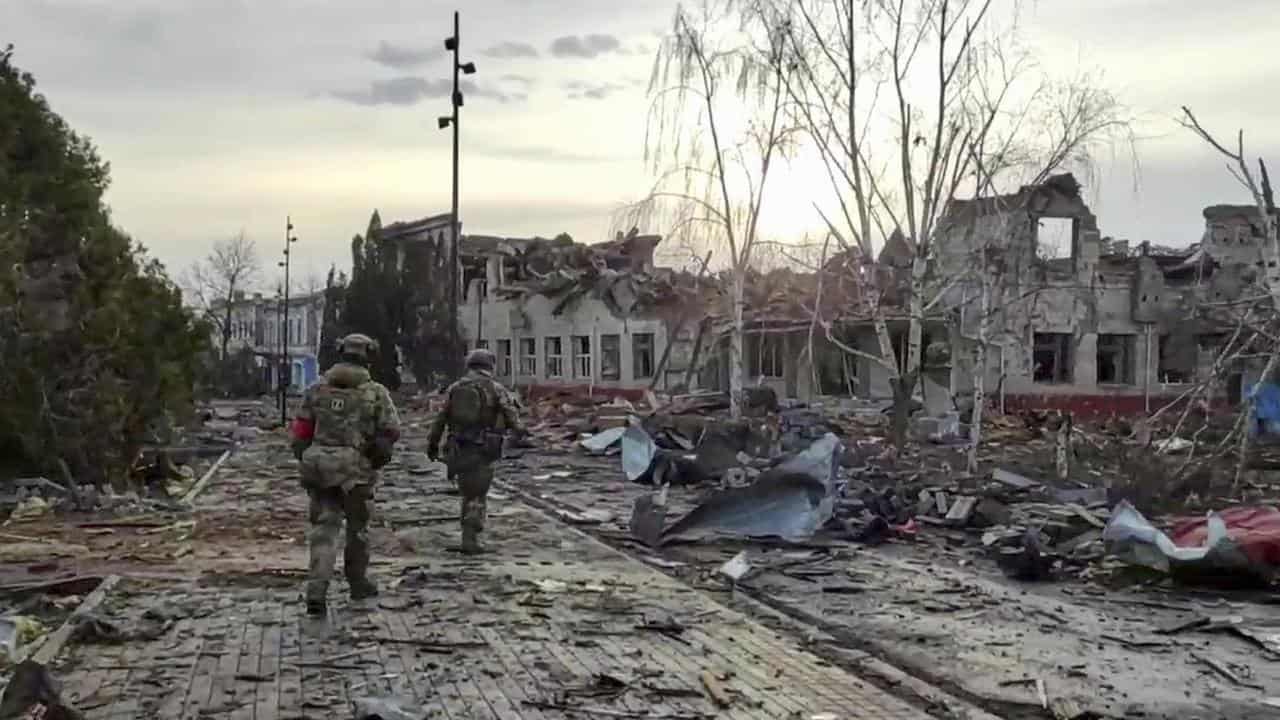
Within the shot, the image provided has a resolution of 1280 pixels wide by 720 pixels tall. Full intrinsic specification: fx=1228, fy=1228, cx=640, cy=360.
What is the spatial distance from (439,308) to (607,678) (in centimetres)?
4605

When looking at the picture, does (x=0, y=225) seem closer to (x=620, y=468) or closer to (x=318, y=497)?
(x=318, y=497)

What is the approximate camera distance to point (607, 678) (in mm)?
6516

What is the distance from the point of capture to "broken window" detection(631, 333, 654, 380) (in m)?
43.4

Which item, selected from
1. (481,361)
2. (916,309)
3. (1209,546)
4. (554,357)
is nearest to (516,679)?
(481,361)

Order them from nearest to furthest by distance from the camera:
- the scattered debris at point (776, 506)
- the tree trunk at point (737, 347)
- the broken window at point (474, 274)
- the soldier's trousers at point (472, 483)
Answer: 1. the soldier's trousers at point (472, 483)
2. the scattered debris at point (776, 506)
3. the tree trunk at point (737, 347)
4. the broken window at point (474, 274)

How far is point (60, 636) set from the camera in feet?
23.3

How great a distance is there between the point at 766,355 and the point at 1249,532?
30040 mm

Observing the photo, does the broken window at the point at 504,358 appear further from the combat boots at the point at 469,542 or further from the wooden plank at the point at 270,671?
the wooden plank at the point at 270,671

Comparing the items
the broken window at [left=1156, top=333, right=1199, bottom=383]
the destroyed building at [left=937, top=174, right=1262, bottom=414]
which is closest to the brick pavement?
the destroyed building at [left=937, top=174, right=1262, bottom=414]

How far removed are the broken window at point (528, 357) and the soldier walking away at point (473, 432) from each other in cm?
3986

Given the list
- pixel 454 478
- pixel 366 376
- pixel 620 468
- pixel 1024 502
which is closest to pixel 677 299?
pixel 620 468

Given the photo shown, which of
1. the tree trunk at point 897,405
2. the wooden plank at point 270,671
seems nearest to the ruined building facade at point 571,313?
the tree trunk at point 897,405

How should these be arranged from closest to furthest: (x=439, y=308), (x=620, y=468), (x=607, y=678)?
(x=607, y=678) < (x=620, y=468) < (x=439, y=308)

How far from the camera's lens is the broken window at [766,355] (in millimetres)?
39156
